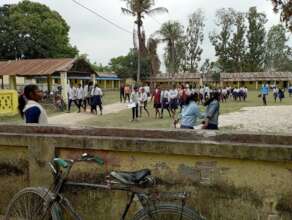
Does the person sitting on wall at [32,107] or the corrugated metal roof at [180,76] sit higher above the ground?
the corrugated metal roof at [180,76]

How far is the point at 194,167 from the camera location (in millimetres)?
3521

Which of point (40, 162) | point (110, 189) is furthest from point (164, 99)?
point (110, 189)

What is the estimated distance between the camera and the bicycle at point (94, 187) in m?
2.87

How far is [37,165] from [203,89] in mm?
29235

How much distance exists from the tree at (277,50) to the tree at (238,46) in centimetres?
807

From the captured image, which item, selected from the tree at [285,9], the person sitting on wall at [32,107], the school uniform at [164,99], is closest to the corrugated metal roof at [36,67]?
the school uniform at [164,99]

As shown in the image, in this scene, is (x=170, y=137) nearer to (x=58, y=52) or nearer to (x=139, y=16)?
(x=139, y=16)

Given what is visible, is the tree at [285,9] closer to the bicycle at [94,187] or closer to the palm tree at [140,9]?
the bicycle at [94,187]

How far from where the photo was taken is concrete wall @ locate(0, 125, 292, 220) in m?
3.29

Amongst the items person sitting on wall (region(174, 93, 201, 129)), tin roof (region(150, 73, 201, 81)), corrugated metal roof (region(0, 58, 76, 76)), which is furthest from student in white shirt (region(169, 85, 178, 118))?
tin roof (region(150, 73, 201, 81))

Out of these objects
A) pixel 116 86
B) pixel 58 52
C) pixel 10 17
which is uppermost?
pixel 10 17

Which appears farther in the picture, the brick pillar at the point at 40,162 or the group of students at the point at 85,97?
the group of students at the point at 85,97

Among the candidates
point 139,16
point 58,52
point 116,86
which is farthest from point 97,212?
point 116,86

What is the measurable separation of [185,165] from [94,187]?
86cm
